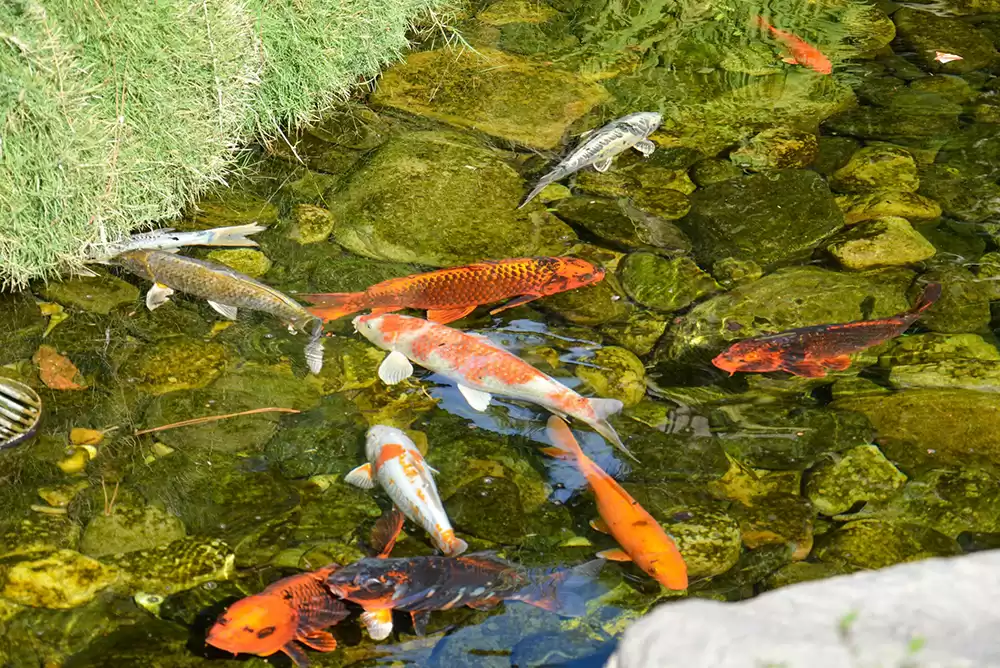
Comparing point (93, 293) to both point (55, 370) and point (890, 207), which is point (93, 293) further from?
point (890, 207)

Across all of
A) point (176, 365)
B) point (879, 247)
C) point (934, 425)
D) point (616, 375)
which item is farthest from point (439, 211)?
point (934, 425)

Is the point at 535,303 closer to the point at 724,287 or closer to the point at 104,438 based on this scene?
the point at 724,287

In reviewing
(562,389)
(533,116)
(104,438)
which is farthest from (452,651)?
(533,116)

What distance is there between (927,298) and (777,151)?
1.68 m

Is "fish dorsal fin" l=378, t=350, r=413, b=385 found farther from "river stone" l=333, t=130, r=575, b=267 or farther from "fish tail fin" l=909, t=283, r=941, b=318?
"fish tail fin" l=909, t=283, r=941, b=318

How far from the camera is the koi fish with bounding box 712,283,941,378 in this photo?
15.3 feet

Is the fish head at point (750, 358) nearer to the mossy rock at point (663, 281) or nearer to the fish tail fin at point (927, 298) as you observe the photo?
the mossy rock at point (663, 281)

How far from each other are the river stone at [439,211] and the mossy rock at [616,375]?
955 mm

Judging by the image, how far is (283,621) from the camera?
342cm

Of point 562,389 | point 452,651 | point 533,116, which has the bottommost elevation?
point 452,651

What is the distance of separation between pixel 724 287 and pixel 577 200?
109 centimetres

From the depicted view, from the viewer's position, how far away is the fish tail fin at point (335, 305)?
4.95 meters

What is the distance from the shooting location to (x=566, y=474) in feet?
13.9

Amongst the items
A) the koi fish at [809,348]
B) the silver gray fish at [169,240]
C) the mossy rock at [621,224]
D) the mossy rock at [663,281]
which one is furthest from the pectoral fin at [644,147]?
the silver gray fish at [169,240]
